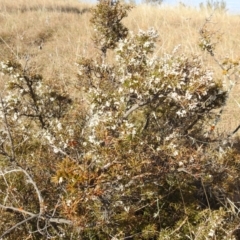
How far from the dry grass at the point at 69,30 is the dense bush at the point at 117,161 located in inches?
136

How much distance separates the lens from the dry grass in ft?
25.2

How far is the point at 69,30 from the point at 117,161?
27.0ft

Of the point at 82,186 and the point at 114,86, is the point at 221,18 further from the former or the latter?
the point at 82,186

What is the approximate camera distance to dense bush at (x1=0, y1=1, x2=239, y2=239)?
2064mm

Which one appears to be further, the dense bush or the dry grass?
the dry grass

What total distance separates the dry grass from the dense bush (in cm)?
347

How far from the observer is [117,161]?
1.97 metres

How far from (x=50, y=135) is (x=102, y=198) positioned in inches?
25.2

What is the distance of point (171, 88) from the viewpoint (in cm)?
261

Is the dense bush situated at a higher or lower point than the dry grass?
higher

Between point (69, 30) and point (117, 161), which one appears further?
point (69, 30)

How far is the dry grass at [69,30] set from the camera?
7.70 metres

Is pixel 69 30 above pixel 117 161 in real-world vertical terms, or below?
below

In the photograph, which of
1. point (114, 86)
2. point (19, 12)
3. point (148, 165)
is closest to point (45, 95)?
point (114, 86)
